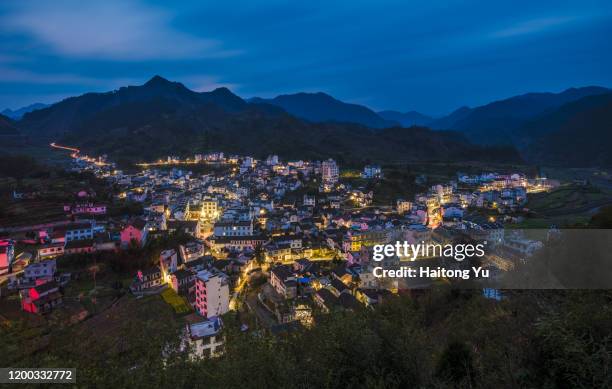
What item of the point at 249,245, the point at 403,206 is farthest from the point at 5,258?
the point at 403,206

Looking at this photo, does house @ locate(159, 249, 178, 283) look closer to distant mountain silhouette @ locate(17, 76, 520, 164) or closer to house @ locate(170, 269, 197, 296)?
house @ locate(170, 269, 197, 296)

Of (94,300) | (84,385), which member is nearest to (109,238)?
(94,300)

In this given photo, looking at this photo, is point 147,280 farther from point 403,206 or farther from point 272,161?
point 272,161

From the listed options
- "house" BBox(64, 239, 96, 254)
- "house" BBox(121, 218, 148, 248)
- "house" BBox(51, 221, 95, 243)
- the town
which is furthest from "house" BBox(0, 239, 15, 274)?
"house" BBox(121, 218, 148, 248)

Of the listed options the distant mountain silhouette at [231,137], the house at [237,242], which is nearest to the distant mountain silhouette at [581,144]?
the distant mountain silhouette at [231,137]

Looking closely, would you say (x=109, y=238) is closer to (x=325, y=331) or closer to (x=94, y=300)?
(x=94, y=300)

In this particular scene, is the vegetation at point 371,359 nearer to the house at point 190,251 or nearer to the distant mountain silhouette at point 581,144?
the house at point 190,251
